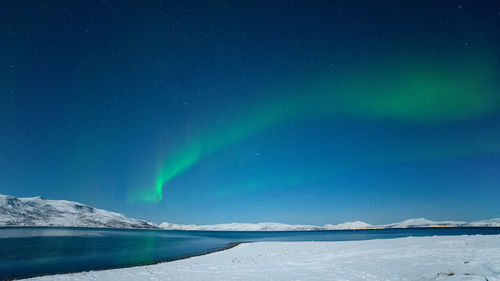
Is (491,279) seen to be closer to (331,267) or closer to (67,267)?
(331,267)

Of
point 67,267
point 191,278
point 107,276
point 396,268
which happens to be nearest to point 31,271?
point 67,267

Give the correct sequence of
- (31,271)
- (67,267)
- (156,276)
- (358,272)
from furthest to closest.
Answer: (67,267) → (31,271) → (156,276) → (358,272)

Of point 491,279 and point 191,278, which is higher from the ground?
point 491,279

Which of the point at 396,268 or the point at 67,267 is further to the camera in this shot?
the point at 67,267

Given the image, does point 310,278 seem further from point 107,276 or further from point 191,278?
point 107,276

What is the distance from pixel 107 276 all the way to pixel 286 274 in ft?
44.3

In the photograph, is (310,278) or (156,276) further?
(156,276)

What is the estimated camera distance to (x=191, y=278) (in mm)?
16047

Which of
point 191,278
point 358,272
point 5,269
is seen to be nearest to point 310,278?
point 358,272

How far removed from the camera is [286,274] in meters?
16.3

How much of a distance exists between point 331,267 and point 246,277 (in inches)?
272

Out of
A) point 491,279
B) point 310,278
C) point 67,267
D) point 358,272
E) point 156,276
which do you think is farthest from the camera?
point 67,267

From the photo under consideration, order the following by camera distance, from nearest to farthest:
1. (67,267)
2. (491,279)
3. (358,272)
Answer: (491,279)
(358,272)
(67,267)

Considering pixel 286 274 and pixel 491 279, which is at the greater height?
pixel 491 279
